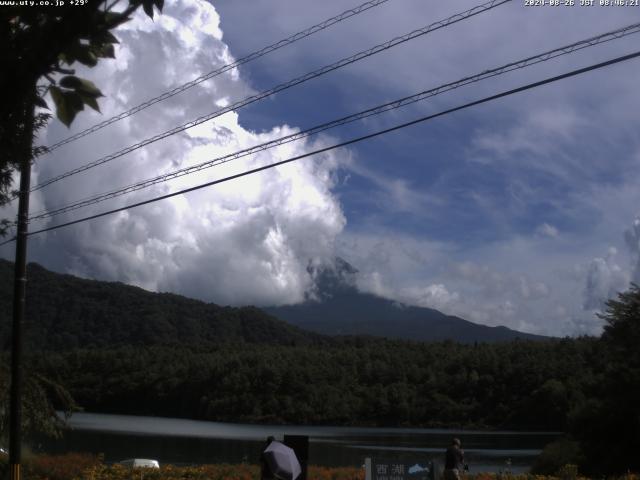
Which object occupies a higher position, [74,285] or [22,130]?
[74,285]

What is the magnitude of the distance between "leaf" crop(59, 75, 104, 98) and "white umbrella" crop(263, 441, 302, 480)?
6941mm

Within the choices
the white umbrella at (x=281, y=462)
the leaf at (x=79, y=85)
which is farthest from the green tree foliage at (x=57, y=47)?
the white umbrella at (x=281, y=462)

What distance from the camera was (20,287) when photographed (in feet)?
56.1

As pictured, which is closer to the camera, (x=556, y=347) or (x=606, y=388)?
(x=606, y=388)

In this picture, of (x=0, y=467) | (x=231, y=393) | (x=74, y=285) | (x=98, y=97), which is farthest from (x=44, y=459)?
(x=74, y=285)

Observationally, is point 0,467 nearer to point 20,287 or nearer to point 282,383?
point 20,287

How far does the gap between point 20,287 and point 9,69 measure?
44.4 ft

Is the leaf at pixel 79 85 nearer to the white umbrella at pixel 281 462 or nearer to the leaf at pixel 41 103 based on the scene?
the leaf at pixel 41 103

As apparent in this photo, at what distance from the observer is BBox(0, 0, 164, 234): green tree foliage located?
4.35 m

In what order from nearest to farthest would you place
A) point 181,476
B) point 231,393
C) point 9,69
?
point 9,69 < point 181,476 < point 231,393

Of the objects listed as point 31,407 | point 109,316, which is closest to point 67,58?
point 31,407

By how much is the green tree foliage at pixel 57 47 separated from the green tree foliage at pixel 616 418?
26917 millimetres

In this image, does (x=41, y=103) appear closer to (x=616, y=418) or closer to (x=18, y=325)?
(x=18, y=325)

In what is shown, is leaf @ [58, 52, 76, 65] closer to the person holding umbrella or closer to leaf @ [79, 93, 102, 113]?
leaf @ [79, 93, 102, 113]
